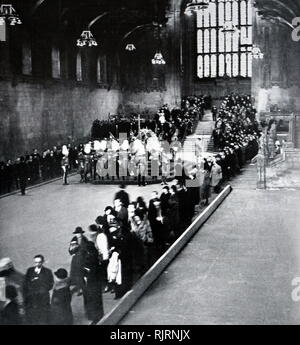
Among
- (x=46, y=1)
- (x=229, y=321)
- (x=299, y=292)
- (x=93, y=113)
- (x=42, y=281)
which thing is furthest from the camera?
(x=93, y=113)

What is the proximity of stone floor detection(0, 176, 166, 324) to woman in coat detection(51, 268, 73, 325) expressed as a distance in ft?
3.05

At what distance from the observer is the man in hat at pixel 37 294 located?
612 cm

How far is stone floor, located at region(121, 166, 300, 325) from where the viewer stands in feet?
24.9

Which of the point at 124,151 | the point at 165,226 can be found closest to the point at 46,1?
the point at 124,151

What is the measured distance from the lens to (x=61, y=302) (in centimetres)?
636

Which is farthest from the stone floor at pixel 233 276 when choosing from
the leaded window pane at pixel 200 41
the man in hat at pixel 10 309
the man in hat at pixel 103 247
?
the leaded window pane at pixel 200 41

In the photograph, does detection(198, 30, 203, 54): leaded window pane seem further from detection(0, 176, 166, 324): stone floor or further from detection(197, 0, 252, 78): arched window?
detection(0, 176, 166, 324): stone floor

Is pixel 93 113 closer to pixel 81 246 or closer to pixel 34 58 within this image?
pixel 34 58

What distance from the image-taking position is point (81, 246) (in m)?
7.45

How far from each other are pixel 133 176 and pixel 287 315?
536 inches

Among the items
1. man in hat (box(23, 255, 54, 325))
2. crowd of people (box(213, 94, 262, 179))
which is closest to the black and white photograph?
man in hat (box(23, 255, 54, 325))

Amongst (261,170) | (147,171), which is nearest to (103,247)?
(147,171)

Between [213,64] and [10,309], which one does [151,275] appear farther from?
[213,64]

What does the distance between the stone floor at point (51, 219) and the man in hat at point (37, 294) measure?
1127mm
